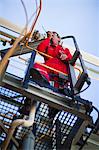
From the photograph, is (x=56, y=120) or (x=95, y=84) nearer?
(x=56, y=120)

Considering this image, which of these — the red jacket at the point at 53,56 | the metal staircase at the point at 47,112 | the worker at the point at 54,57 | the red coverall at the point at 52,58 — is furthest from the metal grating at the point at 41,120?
the red jacket at the point at 53,56

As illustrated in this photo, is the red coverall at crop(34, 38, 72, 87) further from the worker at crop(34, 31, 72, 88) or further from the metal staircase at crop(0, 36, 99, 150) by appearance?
the metal staircase at crop(0, 36, 99, 150)

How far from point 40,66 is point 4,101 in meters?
0.71

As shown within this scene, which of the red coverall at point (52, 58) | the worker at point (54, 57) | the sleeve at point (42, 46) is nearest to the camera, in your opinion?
the worker at point (54, 57)

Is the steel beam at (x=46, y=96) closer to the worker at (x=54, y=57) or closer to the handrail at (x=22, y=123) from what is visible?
the handrail at (x=22, y=123)

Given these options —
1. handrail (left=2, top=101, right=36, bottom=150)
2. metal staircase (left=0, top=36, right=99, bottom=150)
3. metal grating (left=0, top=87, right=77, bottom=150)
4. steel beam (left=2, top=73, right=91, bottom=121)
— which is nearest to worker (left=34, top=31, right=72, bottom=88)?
metal staircase (left=0, top=36, right=99, bottom=150)

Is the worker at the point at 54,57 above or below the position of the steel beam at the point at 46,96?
above

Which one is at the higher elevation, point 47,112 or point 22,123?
point 47,112

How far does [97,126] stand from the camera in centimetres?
358

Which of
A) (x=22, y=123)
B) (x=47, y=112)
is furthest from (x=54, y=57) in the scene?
(x=22, y=123)

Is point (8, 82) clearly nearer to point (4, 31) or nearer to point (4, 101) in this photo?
point (4, 101)

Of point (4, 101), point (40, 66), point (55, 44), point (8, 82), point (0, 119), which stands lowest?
point (0, 119)

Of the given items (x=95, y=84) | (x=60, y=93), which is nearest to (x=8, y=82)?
(x=60, y=93)

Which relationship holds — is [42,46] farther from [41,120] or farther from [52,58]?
[41,120]
